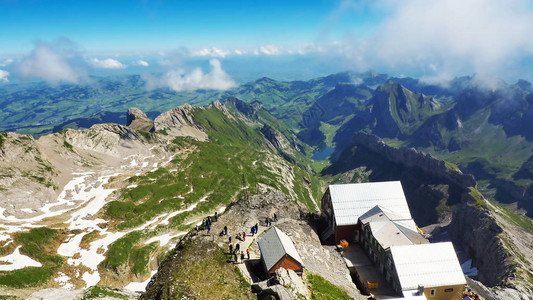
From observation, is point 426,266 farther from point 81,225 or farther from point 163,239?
point 81,225

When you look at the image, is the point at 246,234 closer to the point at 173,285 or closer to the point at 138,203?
the point at 173,285

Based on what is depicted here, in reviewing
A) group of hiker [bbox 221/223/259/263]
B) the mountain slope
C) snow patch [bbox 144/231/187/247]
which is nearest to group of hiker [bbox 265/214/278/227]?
group of hiker [bbox 221/223/259/263]

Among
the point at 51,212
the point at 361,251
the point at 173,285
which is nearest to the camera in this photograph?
the point at 173,285

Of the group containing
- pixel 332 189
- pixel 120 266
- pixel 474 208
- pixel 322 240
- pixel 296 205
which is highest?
pixel 332 189

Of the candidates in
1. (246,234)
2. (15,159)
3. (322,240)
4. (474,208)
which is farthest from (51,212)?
(474,208)

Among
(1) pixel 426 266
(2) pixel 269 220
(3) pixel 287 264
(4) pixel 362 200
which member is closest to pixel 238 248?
(3) pixel 287 264

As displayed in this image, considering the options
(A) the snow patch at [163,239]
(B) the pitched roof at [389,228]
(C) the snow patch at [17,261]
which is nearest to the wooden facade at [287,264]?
(B) the pitched roof at [389,228]
